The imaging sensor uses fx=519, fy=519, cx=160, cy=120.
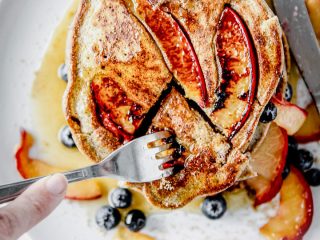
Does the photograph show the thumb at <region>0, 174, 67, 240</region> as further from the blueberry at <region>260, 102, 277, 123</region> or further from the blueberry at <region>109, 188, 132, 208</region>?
the blueberry at <region>260, 102, 277, 123</region>

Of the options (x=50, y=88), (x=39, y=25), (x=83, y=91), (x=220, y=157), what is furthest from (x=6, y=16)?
(x=220, y=157)

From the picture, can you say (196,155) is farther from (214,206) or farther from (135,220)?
(135,220)

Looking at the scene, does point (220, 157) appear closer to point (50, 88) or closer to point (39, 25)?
point (50, 88)

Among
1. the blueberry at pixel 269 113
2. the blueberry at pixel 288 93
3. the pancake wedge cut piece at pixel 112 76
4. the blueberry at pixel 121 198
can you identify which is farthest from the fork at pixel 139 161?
the blueberry at pixel 288 93

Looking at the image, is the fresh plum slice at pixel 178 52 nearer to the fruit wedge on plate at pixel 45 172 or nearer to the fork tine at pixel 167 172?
the fork tine at pixel 167 172

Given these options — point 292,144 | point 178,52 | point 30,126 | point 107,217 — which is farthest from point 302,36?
point 30,126

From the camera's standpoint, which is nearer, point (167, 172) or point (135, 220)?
point (167, 172)
